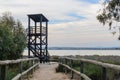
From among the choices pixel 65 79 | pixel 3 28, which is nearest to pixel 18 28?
pixel 3 28

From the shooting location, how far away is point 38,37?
4872cm

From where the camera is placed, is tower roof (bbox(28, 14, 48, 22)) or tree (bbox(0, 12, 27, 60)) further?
tower roof (bbox(28, 14, 48, 22))

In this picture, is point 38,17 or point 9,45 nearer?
point 9,45

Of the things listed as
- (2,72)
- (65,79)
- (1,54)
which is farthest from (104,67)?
(1,54)

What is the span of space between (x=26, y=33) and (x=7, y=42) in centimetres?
1823

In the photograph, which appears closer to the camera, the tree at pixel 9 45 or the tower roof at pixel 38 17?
the tree at pixel 9 45

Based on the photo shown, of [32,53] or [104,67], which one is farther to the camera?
[32,53]

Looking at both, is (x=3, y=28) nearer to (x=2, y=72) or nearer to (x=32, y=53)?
(x=32, y=53)

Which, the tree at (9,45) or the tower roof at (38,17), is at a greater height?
the tower roof at (38,17)

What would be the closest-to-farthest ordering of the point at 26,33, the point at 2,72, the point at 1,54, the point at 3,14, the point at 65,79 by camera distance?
1. the point at 2,72
2. the point at 65,79
3. the point at 1,54
4. the point at 26,33
5. the point at 3,14

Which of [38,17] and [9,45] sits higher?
[38,17]

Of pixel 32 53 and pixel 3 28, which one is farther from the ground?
pixel 3 28

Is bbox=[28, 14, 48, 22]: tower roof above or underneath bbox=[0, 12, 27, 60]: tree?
above

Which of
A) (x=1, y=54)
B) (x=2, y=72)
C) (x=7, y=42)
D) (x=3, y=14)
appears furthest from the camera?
(x=3, y=14)
